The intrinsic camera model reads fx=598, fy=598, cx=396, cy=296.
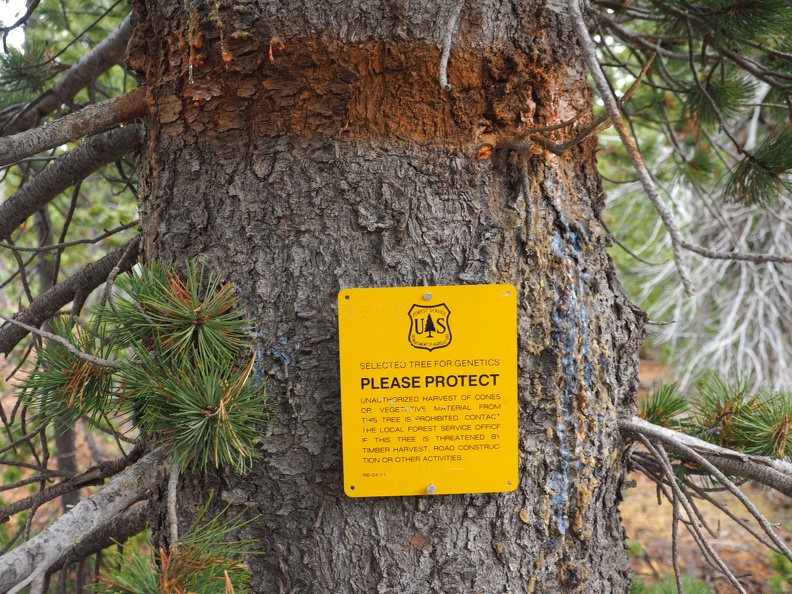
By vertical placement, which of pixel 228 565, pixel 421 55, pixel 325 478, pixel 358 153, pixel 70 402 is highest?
pixel 421 55

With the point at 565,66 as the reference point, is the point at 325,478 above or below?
below

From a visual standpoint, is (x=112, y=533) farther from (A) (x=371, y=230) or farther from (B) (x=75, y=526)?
(A) (x=371, y=230)

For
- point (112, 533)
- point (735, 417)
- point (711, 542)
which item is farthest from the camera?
point (711, 542)

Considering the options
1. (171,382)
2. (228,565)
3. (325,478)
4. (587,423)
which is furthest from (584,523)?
(171,382)

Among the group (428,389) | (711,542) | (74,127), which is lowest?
(711,542)

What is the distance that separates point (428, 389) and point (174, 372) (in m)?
0.40

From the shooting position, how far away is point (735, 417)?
51.0 inches

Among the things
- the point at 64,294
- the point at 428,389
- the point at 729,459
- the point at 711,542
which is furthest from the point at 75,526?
the point at 711,542

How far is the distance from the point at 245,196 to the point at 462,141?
14.8 inches

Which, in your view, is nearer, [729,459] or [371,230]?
[371,230]

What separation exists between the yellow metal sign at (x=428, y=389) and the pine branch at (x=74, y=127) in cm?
51

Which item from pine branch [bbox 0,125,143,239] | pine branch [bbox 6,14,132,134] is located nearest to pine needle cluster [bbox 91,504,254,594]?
pine branch [bbox 0,125,143,239]

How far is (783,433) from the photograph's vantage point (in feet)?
4.02

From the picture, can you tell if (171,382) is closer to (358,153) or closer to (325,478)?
(325,478)
